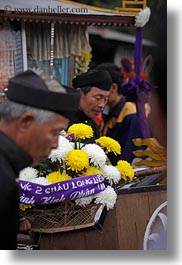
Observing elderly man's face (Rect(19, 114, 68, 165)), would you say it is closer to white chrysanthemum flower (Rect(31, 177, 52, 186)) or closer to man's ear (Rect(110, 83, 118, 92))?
white chrysanthemum flower (Rect(31, 177, 52, 186))

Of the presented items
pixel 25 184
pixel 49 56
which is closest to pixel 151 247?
pixel 25 184

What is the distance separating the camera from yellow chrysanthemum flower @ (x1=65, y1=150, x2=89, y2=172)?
329cm

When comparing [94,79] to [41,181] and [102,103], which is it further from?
[41,181]

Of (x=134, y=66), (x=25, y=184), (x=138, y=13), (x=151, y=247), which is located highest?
(x=138, y=13)

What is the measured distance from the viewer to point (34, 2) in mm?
3963

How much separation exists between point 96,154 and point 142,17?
3.40 ft

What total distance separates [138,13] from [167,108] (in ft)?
1.94

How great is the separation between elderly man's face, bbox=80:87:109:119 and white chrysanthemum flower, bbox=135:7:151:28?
452mm

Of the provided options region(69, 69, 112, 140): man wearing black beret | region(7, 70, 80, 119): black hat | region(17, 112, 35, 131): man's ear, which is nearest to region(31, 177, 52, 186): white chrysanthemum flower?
region(69, 69, 112, 140): man wearing black beret

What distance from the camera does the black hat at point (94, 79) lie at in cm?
399

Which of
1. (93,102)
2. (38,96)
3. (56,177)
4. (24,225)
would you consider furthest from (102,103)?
(38,96)

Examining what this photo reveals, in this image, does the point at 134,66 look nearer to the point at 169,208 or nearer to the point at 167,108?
the point at 167,108

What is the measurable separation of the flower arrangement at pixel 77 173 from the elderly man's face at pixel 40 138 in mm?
1022

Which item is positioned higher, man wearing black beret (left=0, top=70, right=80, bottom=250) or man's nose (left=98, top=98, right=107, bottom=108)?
man's nose (left=98, top=98, right=107, bottom=108)
